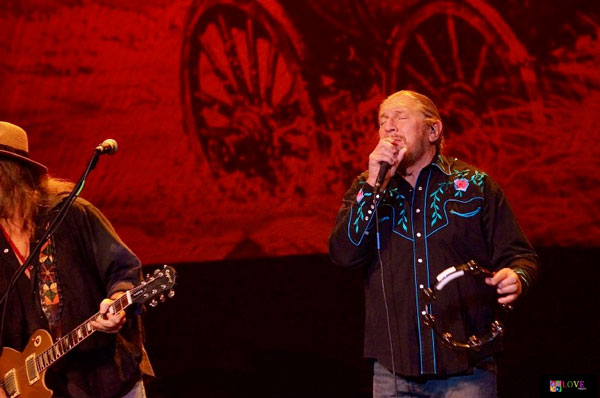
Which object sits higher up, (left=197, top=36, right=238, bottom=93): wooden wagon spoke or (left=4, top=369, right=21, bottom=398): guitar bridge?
(left=197, top=36, right=238, bottom=93): wooden wagon spoke

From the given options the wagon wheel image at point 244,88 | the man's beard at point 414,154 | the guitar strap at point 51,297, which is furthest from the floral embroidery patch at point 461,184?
the wagon wheel image at point 244,88

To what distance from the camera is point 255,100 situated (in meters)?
5.18

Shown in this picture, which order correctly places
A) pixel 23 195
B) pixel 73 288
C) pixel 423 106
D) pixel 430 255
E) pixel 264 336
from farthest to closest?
1. pixel 264 336
2. pixel 23 195
3. pixel 73 288
4. pixel 423 106
5. pixel 430 255

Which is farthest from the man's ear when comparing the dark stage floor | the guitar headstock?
the dark stage floor

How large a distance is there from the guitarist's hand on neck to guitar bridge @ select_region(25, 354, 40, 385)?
410 mm

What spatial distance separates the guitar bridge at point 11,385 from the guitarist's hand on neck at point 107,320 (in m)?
0.56

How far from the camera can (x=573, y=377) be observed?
14.6 feet

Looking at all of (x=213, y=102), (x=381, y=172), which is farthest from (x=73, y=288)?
(x=213, y=102)

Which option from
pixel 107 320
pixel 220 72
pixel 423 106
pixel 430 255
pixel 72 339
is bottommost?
pixel 72 339

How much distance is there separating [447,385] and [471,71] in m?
2.80

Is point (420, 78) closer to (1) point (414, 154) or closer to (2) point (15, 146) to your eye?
(1) point (414, 154)

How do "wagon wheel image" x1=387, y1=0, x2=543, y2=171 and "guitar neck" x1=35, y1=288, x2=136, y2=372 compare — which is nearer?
"guitar neck" x1=35, y1=288, x2=136, y2=372

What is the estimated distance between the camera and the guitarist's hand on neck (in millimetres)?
3006
